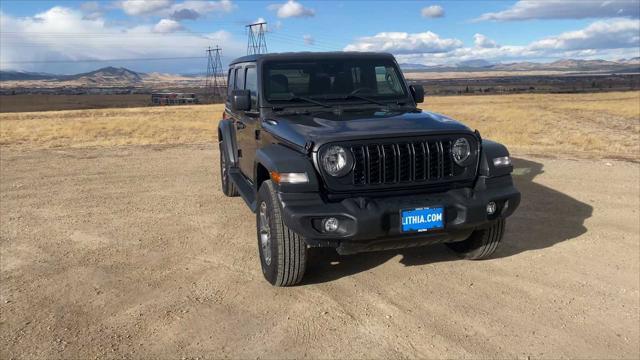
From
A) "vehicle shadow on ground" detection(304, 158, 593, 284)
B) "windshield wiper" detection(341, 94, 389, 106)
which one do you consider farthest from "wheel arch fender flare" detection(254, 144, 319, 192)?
"windshield wiper" detection(341, 94, 389, 106)

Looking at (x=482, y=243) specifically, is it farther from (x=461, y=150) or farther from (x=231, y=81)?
(x=231, y=81)

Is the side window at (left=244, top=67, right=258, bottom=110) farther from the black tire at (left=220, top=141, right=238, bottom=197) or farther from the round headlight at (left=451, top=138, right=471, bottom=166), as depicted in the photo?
the round headlight at (left=451, top=138, right=471, bottom=166)

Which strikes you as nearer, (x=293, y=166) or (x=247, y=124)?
(x=293, y=166)

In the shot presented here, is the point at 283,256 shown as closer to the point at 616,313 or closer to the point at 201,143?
the point at 616,313

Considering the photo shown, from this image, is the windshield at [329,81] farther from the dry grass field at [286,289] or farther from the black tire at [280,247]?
the dry grass field at [286,289]

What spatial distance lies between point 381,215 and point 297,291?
1110 millimetres

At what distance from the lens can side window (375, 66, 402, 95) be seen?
5.50 m

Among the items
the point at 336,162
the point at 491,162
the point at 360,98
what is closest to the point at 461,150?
the point at 491,162

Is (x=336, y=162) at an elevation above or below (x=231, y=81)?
below

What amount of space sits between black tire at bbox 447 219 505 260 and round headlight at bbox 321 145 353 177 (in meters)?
1.51

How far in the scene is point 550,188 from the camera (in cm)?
787

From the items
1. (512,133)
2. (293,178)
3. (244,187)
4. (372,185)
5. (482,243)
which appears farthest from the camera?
(512,133)

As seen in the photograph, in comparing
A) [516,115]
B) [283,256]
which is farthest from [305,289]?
[516,115]

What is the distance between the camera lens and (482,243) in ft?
15.5
